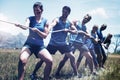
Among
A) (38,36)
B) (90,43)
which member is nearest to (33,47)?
(38,36)

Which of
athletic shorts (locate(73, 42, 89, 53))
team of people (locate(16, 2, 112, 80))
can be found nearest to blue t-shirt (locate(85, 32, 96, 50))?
team of people (locate(16, 2, 112, 80))

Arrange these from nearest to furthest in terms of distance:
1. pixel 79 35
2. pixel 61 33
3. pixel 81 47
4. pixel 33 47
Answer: pixel 33 47 → pixel 61 33 → pixel 79 35 → pixel 81 47

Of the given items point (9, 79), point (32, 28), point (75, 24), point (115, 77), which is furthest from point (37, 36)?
point (75, 24)

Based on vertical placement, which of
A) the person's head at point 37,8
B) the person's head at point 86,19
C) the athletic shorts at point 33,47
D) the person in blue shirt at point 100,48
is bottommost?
the person in blue shirt at point 100,48

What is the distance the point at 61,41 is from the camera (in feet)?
34.9

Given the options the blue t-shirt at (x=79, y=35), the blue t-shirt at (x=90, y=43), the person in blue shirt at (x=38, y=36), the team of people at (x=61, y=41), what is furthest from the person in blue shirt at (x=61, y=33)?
the blue t-shirt at (x=90, y=43)

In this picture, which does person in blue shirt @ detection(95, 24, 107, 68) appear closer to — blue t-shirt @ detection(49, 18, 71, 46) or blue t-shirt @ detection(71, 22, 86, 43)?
blue t-shirt @ detection(71, 22, 86, 43)

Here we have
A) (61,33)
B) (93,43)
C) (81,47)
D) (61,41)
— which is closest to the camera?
(61,33)

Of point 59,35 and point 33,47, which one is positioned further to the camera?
point 59,35

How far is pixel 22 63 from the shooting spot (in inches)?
313

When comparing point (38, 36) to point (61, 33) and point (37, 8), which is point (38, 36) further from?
point (61, 33)

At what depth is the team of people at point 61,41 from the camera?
27.8ft

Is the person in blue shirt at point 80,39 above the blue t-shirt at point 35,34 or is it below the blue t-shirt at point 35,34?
below

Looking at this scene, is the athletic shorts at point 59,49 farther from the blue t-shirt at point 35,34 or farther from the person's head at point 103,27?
the person's head at point 103,27
